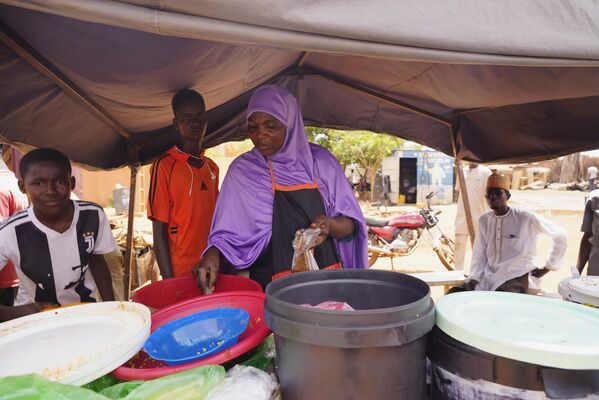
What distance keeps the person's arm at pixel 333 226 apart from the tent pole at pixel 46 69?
1.62 metres

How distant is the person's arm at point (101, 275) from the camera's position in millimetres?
2150

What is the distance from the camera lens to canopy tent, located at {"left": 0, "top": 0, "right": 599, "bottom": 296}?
0.98 m

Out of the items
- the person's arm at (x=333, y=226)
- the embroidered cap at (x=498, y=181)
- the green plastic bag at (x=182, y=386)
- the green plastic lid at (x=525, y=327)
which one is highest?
the embroidered cap at (x=498, y=181)

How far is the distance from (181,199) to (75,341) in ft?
5.04

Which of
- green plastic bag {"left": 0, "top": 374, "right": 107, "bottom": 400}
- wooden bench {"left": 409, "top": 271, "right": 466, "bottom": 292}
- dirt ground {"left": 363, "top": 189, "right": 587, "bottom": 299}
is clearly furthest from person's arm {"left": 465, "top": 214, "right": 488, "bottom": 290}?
green plastic bag {"left": 0, "top": 374, "right": 107, "bottom": 400}

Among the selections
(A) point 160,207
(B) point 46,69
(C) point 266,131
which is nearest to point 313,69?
(C) point 266,131

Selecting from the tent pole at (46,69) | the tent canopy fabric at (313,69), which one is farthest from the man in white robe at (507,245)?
the tent pole at (46,69)

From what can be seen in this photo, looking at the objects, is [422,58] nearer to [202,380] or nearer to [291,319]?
[291,319]

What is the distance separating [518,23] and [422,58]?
0.29m

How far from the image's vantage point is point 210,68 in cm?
230

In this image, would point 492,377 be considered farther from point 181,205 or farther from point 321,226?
point 181,205

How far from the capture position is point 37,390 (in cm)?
80

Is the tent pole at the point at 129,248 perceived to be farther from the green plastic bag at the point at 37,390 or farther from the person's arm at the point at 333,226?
the green plastic bag at the point at 37,390

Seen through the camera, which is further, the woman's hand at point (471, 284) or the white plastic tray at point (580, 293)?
the woman's hand at point (471, 284)
